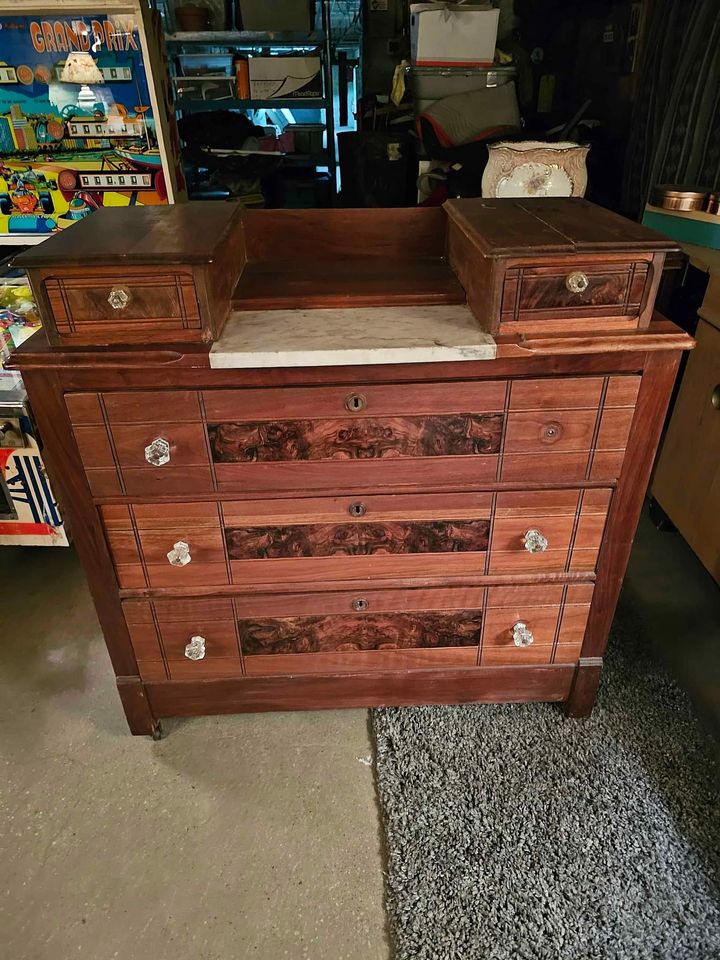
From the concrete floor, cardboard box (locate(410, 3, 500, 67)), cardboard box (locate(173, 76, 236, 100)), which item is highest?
cardboard box (locate(410, 3, 500, 67))

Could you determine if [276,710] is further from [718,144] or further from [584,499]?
[718,144]

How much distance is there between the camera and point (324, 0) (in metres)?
3.50

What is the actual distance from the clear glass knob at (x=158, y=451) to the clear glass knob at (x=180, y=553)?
0.64 ft

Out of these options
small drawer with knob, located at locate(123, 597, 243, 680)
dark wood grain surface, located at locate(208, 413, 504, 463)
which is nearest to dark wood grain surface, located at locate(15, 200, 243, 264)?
dark wood grain surface, located at locate(208, 413, 504, 463)

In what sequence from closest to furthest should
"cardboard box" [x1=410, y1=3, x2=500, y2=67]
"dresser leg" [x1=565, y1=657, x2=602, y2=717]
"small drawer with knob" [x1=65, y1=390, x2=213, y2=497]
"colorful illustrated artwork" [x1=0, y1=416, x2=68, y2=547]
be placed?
"small drawer with knob" [x1=65, y1=390, x2=213, y2=497]
"dresser leg" [x1=565, y1=657, x2=602, y2=717]
"colorful illustrated artwork" [x1=0, y1=416, x2=68, y2=547]
"cardboard box" [x1=410, y1=3, x2=500, y2=67]

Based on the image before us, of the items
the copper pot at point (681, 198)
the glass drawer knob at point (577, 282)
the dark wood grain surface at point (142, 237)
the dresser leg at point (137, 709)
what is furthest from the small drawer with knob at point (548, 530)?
the copper pot at point (681, 198)

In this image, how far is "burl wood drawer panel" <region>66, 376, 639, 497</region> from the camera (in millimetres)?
1123

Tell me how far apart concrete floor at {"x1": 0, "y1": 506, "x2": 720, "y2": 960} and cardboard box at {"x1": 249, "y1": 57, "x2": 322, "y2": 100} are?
3.01 m

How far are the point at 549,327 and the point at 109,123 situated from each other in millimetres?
1569

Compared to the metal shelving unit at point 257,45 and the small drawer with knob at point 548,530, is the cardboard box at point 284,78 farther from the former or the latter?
the small drawer with knob at point 548,530

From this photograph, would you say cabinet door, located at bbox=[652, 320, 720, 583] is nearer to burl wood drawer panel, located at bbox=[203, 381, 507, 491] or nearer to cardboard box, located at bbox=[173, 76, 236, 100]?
burl wood drawer panel, located at bbox=[203, 381, 507, 491]

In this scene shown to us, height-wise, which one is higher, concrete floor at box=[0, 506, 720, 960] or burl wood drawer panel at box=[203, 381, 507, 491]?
burl wood drawer panel at box=[203, 381, 507, 491]

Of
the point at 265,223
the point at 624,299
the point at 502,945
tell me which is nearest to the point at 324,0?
the point at 265,223

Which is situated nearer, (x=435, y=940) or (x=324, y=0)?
(x=435, y=940)
